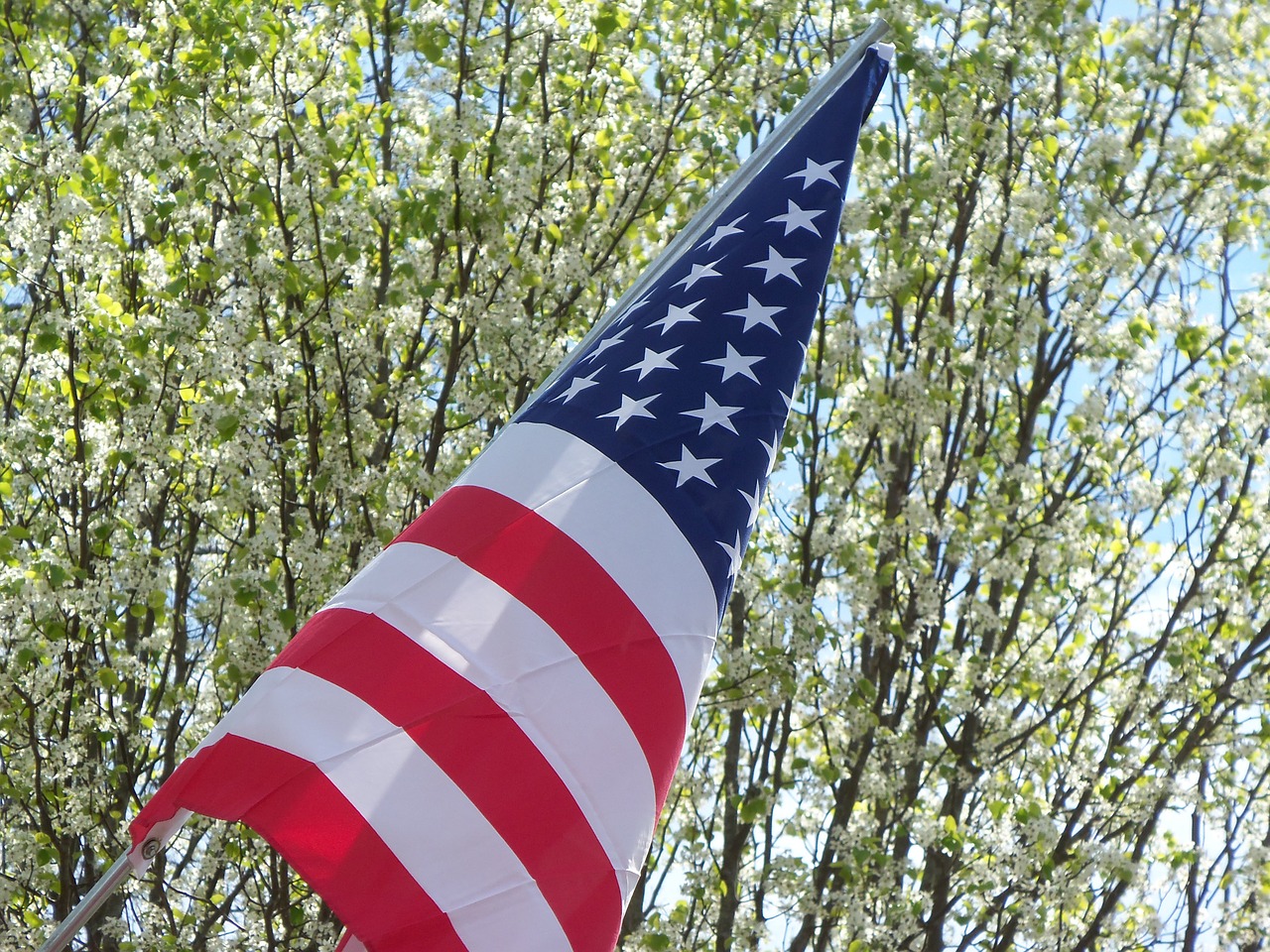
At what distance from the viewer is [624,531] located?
12.9ft

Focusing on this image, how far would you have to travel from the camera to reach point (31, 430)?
21.5 feet

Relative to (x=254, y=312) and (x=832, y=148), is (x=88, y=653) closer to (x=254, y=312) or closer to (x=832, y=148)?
(x=254, y=312)

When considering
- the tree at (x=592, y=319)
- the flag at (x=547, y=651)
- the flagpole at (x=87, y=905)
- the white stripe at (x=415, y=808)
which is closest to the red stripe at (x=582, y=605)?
the flag at (x=547, y=651)

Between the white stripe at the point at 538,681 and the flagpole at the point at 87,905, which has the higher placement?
the white stripe at the point at 538,681

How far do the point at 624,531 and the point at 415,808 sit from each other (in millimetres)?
1075

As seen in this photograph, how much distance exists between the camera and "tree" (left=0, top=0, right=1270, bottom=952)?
22.2ft

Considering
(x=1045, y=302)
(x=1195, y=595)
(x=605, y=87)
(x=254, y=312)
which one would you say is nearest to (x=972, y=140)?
(x=1045, y=302)

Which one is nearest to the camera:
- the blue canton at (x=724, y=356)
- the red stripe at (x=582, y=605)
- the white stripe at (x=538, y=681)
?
the white stripe at (x=538, y=681)

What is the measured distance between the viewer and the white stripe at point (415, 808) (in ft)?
10.6

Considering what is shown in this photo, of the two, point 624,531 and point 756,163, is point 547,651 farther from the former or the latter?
point 756,163

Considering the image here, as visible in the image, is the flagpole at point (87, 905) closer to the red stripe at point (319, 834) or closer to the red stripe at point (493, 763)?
the red stripe at point (319, 834)

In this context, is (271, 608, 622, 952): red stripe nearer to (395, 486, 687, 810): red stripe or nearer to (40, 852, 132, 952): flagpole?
(395, 486, 687, 810): red stripe

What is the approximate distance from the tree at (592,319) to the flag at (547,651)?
Result: 2.59 m

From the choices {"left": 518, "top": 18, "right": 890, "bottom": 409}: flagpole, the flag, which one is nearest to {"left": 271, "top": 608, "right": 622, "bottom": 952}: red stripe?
the flag
